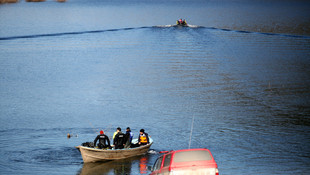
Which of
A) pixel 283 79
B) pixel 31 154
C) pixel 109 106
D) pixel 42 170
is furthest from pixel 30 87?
pixel 283 79

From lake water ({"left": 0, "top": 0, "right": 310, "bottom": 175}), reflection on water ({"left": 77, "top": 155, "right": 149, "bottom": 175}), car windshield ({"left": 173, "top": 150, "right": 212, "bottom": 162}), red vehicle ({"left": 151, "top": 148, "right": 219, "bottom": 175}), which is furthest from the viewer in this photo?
lake water ({"left": 0, "top": 0, "right": 310, "bottom": 175})

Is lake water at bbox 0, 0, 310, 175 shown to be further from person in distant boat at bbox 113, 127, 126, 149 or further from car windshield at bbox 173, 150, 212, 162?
car windshield at bbox 173, 150, 212, 162

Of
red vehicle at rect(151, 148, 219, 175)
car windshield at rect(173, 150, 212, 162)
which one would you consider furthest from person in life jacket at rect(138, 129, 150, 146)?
car windshield at rect(173, 150, 212, 162)

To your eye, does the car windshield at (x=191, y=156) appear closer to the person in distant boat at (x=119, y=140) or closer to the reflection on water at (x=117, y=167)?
the reflection on water at (x=117, y=167)

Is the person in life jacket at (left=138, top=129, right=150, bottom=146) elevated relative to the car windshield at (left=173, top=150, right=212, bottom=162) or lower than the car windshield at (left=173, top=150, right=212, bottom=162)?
lower

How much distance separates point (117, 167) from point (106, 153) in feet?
3.79

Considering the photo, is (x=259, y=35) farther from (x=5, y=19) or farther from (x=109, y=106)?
(x=5, y=19)

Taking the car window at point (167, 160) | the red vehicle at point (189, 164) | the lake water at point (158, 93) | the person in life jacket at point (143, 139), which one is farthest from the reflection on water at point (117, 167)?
the red vehicle at point (189, 164)

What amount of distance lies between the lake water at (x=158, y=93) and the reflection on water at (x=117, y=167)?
0.07 meters

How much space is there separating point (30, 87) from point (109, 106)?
1392 centimetres

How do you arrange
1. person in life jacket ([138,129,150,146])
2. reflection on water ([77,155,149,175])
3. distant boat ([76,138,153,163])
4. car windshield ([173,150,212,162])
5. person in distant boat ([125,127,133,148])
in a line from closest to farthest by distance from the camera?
1. car windshield ([173,150,212,162])
2. reflection on water ([77,155,149,175])
3. distant boat ([76,138,153,163])
4. person in distant boat ([125,127,133,148])
5. person in life jacket ([138,129,150,146])

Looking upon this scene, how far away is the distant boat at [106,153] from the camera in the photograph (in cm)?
2784

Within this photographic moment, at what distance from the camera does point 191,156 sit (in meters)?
17.1

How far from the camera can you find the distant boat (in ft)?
91.4
